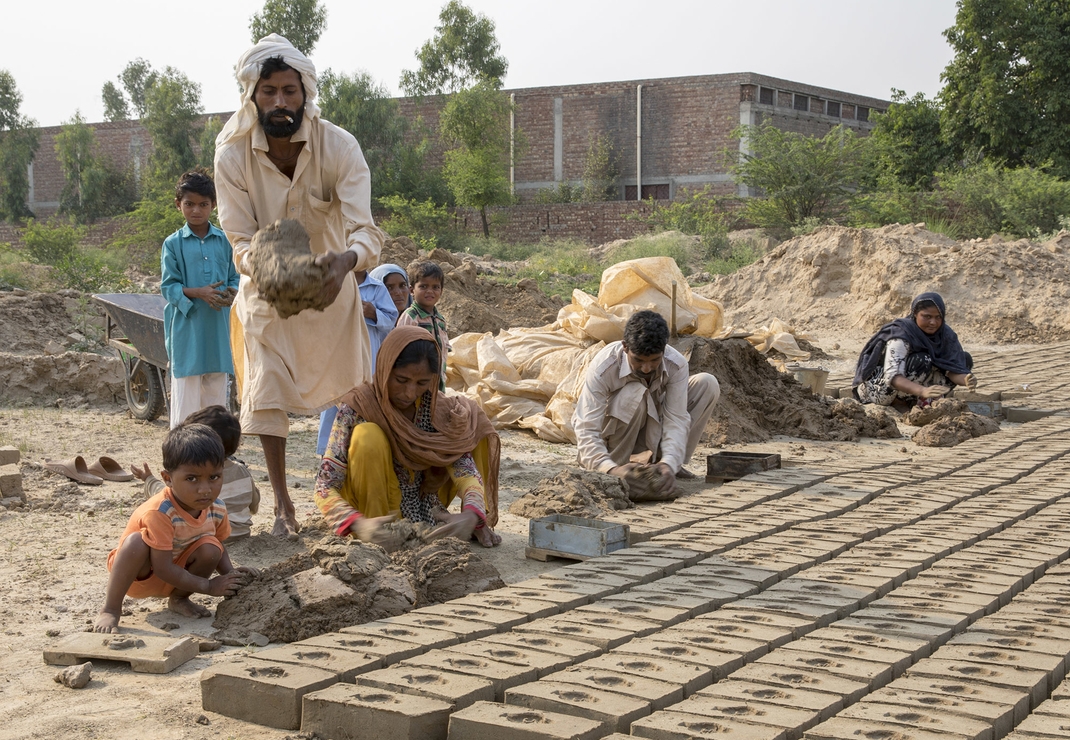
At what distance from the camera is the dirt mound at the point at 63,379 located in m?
8.30

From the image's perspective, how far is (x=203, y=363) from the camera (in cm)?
498

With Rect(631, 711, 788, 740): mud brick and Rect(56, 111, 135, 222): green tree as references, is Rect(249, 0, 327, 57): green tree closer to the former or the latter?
Rect(56, 111, 135, 222): green tree

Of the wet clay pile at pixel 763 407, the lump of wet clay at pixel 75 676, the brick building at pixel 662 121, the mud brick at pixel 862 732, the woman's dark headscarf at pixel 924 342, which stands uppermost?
Answer: the brick building at pixel 662 121

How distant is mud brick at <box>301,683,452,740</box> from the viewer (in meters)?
2.21

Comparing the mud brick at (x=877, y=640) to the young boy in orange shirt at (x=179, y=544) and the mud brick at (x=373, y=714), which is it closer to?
the mud brick at (x=373, y=714)

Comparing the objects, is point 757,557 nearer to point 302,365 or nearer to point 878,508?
point 878,508

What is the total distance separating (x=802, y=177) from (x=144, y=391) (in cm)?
1803

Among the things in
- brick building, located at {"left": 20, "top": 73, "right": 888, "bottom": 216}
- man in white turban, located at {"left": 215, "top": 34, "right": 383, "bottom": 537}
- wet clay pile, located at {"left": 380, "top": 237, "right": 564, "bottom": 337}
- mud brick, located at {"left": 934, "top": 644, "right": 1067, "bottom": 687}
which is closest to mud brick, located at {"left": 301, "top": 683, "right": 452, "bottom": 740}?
mud brick, located at {"left": 934, "top": 644, "right": 1067, "bottom": 687}

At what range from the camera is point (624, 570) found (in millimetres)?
3434

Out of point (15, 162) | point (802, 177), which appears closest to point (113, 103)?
point (15, 162)

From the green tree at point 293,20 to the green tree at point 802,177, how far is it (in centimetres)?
1386

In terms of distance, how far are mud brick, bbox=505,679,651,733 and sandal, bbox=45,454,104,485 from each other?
11.8 feet

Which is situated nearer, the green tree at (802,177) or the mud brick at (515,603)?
the mud brick at (515,603)

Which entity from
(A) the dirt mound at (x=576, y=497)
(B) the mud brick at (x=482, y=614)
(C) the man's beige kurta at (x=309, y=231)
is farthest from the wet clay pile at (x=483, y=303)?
(B) the mud brick at (x=482, y=614)
